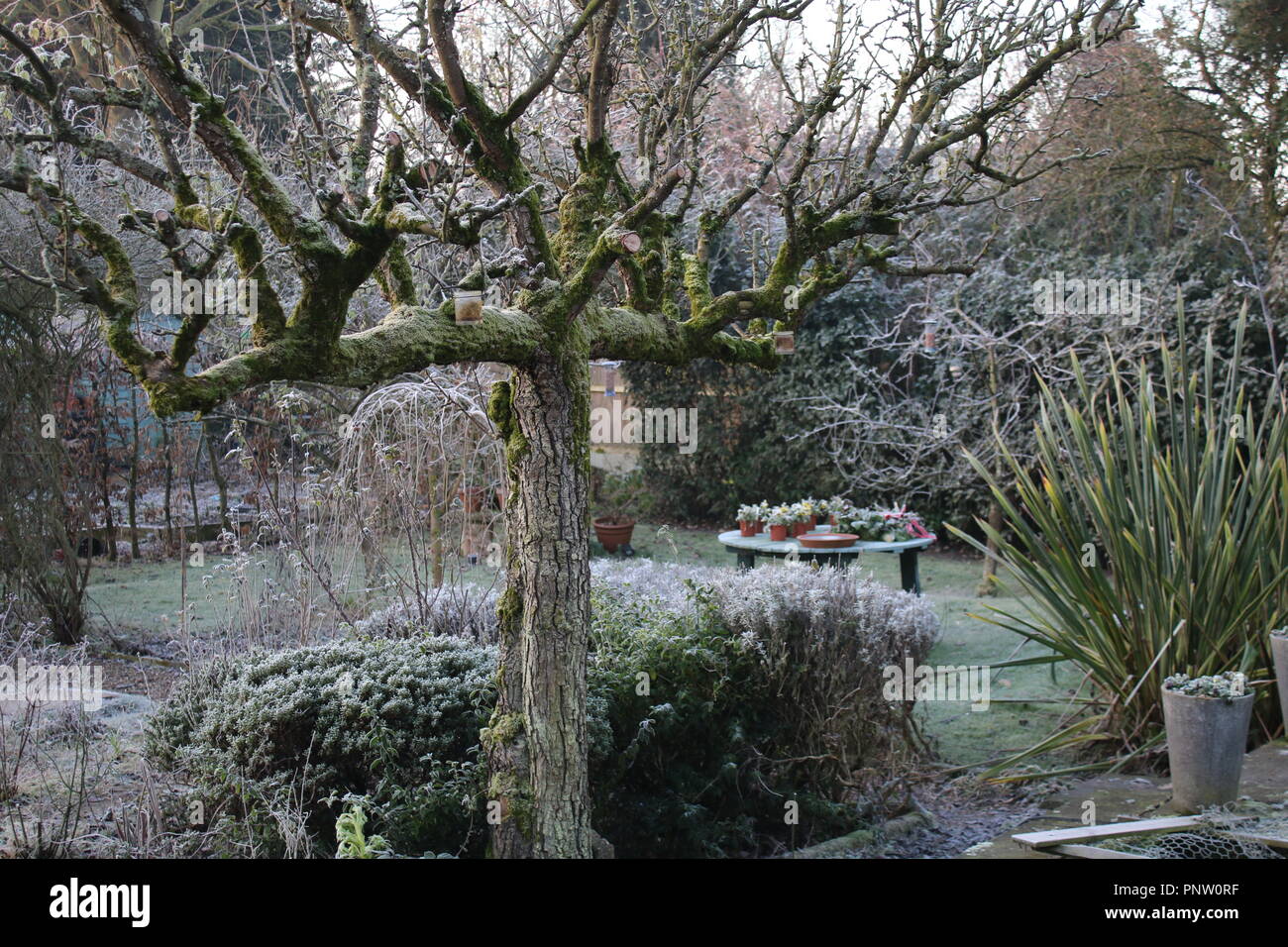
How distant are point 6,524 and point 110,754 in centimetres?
276

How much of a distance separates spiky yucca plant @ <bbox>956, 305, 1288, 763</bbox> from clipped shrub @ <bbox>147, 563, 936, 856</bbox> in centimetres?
74

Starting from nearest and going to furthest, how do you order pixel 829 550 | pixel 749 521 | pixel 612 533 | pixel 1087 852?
pixel 1087 852 → pixel 829 550 → pixel 749 521 → pixel 612 533

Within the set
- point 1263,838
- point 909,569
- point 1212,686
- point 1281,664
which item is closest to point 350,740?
point 1263,838

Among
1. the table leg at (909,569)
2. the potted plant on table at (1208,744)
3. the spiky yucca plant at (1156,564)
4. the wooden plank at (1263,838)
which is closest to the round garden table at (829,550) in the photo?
the table leg at (909,569)

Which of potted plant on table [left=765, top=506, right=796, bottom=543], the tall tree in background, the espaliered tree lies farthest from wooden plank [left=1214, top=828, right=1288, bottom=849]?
the tall tree in background

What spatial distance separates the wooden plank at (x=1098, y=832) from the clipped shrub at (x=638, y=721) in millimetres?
1123

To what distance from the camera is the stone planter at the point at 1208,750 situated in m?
3.76

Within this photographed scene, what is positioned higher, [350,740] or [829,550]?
[829,550]

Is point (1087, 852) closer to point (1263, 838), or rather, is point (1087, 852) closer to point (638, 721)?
point (1263, 838)

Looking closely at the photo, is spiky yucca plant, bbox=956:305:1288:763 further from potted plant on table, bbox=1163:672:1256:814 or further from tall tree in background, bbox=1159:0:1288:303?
tall tree in background, bbox=1159:0:1288:303

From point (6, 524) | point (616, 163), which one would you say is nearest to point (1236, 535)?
point (616, 163)

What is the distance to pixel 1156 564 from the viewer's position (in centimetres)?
457

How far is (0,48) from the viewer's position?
6980 millimetres

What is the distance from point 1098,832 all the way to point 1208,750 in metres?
0.63
